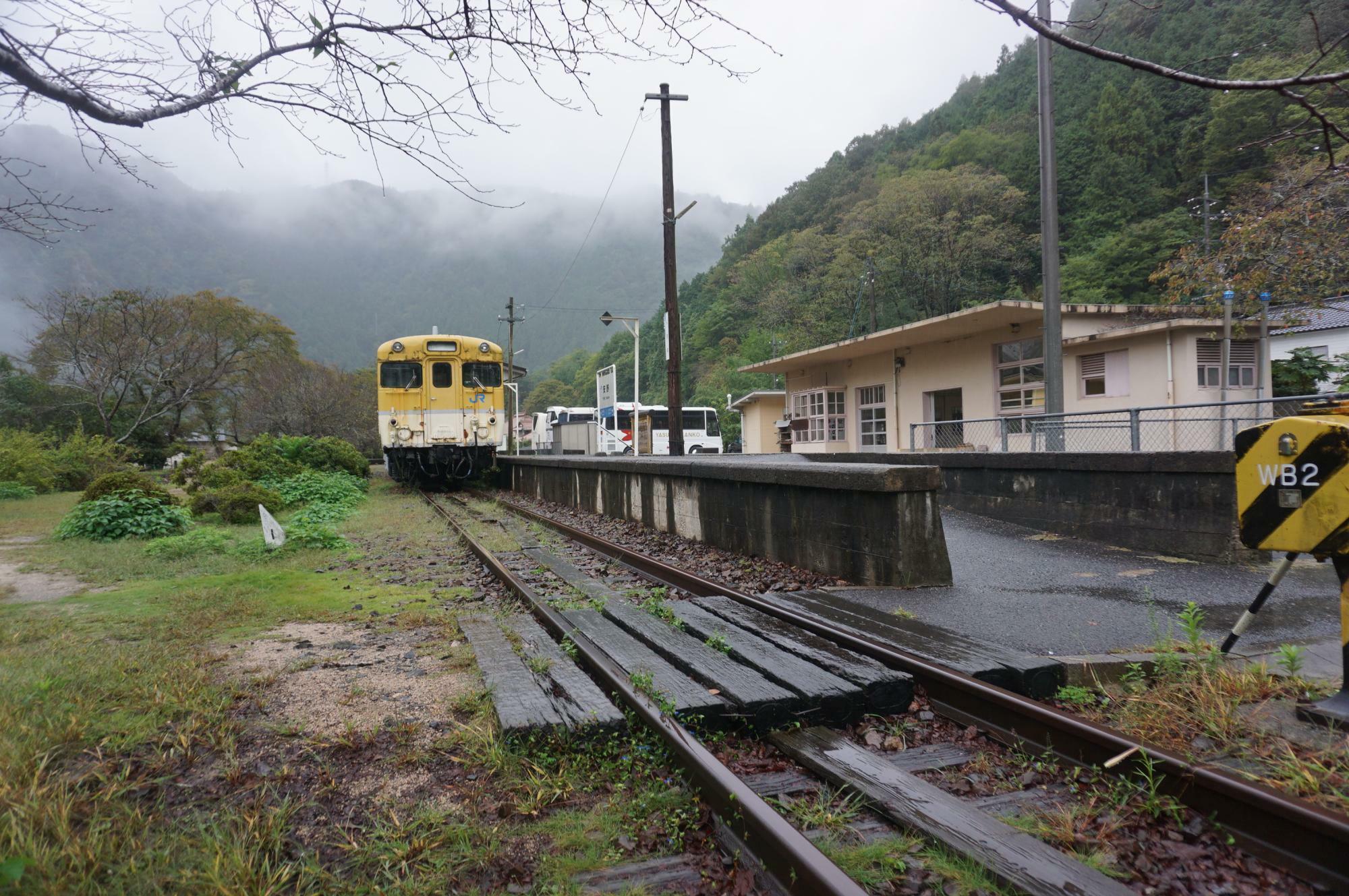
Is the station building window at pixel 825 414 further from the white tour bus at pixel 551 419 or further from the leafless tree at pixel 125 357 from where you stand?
the leafless tree at pixel 125 357

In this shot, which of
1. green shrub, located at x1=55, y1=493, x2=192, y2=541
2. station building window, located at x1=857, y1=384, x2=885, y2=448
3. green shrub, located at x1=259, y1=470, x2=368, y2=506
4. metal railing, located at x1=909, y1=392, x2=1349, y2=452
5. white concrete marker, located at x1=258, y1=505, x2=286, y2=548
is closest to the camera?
metal railing, located at x1=909, y1=392, x2=1349, y2=452

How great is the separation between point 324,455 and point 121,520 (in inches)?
408

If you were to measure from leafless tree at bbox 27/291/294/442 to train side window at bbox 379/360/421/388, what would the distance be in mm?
13860

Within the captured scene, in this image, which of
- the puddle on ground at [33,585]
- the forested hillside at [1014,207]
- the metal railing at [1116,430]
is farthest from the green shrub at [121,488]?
the forested hillside at [1014,207]

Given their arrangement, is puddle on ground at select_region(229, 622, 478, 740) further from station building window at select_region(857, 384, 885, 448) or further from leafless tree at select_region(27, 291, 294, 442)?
leafless tree at select_region(27, 291, 294, 442)

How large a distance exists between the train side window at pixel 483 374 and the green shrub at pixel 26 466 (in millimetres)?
12185

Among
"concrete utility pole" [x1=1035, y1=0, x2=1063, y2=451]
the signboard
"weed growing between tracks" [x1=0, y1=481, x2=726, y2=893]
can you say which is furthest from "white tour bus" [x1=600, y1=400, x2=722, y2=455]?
"weed growing between tracks" [x1=0, y1=481, x2=726, y2=893]

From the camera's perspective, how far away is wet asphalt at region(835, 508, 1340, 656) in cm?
439

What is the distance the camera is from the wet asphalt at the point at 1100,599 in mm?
4395

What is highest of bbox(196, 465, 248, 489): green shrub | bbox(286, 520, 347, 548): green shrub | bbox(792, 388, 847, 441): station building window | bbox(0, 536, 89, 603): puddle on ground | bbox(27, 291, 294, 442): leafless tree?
bbox(27, 291, 294, 442): leafless tree

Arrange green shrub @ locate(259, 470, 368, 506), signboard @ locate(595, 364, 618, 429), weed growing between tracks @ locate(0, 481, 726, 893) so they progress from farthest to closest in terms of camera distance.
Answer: signboard @ locate(595, 364, 618, 429), green shrub @ locate(259, 470, 368, 506), weed growing between tracks @ locate(0, 481, 726, 893)

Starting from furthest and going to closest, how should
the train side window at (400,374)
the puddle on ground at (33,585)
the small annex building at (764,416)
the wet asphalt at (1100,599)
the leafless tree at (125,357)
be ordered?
the small annex building at (764,416)
the leafless tree at (125,357)
the train side window at (400,374)
the puddle on ground at (33,585)
the wet asphalt at (1100,599)

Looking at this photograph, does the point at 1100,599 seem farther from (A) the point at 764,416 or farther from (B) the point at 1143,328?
(A) the point at 764,416

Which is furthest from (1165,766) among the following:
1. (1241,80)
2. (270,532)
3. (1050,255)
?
(1050,255)
